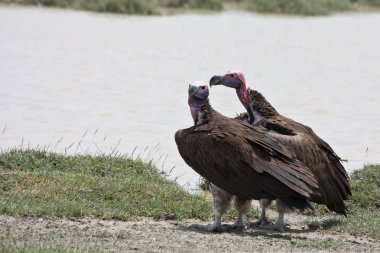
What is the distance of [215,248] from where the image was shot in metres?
8.28

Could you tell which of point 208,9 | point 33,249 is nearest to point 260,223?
point 33,249

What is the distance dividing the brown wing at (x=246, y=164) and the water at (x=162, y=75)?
11.8ft

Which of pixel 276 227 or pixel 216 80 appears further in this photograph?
pixel 216 80

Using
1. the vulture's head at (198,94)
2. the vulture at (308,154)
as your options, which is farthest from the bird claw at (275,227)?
the vulture's head at (198,94)

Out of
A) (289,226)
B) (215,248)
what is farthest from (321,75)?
(215,248)

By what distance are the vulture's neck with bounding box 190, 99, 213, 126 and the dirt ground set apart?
3.42 ft

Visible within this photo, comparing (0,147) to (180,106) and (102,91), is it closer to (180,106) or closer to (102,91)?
(180,106)

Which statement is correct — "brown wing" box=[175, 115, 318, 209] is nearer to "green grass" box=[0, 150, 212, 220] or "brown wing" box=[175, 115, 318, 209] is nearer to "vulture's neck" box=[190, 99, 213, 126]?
"vulture's neck" box=[190, 99, 213, 126]

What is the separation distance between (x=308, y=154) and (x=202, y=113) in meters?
1.17

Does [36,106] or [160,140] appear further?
[36,106]

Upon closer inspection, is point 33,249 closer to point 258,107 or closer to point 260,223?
point 260,223

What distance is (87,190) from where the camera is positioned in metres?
10.2

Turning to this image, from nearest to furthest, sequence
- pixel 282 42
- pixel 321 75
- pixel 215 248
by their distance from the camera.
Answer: pixel 215 248
pixel 321 75
pixel 282 42

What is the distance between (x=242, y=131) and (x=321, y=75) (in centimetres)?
1767
